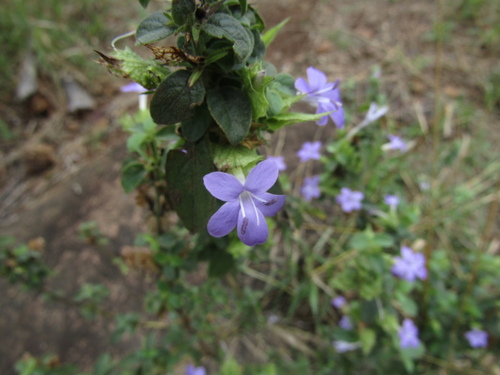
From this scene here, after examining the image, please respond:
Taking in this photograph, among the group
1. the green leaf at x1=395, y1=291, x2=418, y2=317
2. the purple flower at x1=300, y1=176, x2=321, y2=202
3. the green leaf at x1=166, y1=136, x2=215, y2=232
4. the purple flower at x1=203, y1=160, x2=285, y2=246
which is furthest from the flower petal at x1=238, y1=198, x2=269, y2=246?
the green leaf at x1=395, y1=291, x2=418, y2=317

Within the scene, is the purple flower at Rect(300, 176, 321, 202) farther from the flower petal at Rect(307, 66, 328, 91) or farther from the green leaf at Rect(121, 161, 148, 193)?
the green leaf at Rect(121, 161, 148, 193)

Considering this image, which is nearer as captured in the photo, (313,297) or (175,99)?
(175,99)

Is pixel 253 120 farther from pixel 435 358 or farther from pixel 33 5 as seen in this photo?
pixel 33 5

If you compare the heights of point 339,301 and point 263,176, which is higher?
point 263,176

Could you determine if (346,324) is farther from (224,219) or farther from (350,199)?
(224,219)

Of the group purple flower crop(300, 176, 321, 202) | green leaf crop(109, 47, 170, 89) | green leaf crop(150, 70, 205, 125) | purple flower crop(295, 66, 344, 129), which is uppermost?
green leaf crop(109, 47, 170, 89)

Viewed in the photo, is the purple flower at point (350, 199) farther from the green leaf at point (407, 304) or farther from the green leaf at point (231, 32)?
the green leaf at point (231, 32)

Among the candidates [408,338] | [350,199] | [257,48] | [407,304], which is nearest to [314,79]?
[257,48]

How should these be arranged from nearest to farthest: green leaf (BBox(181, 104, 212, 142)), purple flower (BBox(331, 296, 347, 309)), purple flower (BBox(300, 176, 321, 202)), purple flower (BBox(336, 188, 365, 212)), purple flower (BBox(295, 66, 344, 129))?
green leaf (BBox(181, 104, 212, 142)) < purple flower (BBox(295, 66, 344, 129)) < purple flower (BBox(336, 188, 365, 212)) < purple flower (BBox(300, 176, 321, 202)) < purple flower (BBox(331, 296, 347, 309))
